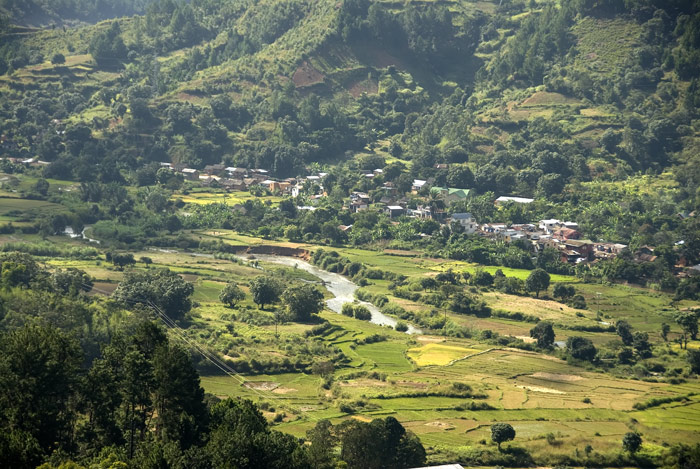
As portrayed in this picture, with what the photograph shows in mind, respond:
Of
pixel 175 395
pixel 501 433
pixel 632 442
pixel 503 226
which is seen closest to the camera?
pixel 175 395

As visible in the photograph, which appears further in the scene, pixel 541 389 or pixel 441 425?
pixel 541 389

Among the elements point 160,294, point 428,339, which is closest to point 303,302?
point 428,339

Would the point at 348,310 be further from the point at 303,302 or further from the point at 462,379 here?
the point at 462,379

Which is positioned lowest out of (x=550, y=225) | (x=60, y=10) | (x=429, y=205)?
(x=550, y=225)

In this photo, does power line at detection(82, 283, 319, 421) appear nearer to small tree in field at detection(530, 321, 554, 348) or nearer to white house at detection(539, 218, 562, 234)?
small tree in field at detection(530, 321, 554, 348)

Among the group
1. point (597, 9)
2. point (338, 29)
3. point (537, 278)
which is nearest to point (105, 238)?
point (537, 278)

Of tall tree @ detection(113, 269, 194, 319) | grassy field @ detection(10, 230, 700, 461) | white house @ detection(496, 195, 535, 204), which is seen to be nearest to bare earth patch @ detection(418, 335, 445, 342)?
grassy field @ detection(10, 230, 700, 461)

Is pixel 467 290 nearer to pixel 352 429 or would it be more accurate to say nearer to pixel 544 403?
pixel 544 403
